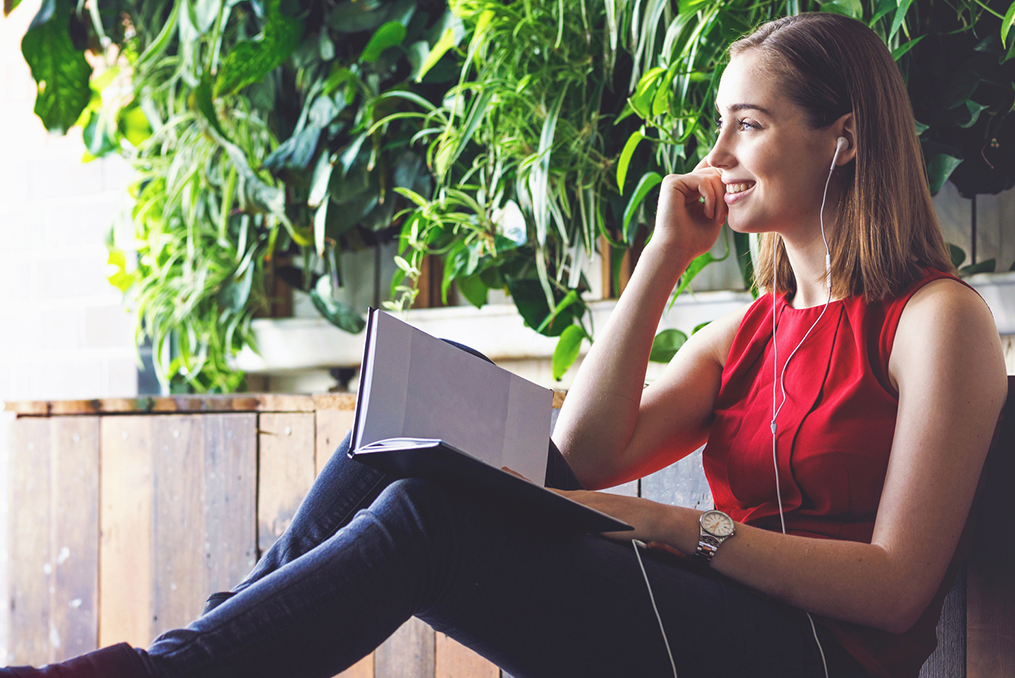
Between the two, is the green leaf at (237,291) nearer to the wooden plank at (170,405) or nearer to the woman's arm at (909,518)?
the wooden plank at (170,405)

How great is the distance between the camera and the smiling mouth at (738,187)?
3.35ft

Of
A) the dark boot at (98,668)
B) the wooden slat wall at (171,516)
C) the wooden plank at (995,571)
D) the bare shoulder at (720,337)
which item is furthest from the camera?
the wooden slat wall at (171,516)

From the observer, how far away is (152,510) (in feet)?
5.36

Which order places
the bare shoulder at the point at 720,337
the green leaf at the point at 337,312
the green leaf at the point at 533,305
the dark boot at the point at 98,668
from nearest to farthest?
the dark boot at the point at 98,668 → the bare shoulder at the point at 720,337 → the green leaf at the point at 533,305 → the green leaf at the point at 337,312

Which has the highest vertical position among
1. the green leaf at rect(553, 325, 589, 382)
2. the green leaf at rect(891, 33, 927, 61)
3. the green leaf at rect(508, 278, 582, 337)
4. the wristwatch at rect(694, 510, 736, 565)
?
the green leaf at rect(891, 33, 927, 61)

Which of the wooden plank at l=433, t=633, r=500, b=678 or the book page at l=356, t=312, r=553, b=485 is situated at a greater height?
the book page at l=356, t=312, r=553, b=485

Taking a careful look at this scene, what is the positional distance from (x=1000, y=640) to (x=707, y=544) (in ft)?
1.21

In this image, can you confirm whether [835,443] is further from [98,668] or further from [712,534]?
[98,668]

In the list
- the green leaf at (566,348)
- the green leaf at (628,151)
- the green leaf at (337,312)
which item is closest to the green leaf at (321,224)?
the green leaf at (337,312)

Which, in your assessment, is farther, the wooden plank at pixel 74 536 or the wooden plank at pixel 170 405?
the wooden plank at pixel 74 536

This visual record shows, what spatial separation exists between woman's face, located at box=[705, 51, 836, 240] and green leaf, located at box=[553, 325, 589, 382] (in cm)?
40

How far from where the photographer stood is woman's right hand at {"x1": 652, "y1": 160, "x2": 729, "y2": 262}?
1.12 metres

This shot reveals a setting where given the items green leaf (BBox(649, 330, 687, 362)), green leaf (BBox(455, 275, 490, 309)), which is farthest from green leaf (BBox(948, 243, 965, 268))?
green leaf (BBox(455, 275, 490, 309))

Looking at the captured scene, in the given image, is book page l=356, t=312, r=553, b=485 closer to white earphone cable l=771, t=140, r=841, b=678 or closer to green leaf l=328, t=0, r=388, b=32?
white earphone cable l=771, t=140, r=841, b=678
